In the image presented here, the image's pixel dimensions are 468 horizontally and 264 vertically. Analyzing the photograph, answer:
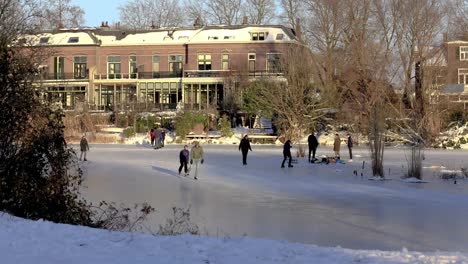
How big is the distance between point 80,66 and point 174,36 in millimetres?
9077

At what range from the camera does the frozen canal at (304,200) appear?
10.2 m

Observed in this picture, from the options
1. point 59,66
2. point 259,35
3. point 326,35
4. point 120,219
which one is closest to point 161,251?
point 120,219

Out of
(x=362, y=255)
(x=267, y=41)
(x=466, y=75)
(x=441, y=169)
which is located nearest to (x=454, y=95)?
(x=466, y=75)

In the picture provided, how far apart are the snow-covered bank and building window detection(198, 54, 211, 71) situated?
4707cm

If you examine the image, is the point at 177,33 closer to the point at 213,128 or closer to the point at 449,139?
the point at 213,128

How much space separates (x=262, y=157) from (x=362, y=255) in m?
21.1

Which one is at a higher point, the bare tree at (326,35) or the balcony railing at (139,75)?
the bare tree at (326,35)

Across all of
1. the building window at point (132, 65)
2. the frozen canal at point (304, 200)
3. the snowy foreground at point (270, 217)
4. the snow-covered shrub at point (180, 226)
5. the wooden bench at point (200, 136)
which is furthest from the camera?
the building window at point (132, 65)

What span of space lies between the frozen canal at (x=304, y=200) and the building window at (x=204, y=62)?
29551mm

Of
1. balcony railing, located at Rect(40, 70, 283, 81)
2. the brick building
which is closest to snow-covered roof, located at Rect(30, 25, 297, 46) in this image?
the brick building

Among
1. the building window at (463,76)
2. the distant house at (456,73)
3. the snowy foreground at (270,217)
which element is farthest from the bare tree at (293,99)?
the building window at (463,76)

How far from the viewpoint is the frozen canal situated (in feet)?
33.4

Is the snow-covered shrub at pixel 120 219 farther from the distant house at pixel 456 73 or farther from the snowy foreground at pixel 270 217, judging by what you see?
the distant house at pixel 456 73

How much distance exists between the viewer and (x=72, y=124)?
4059cm
